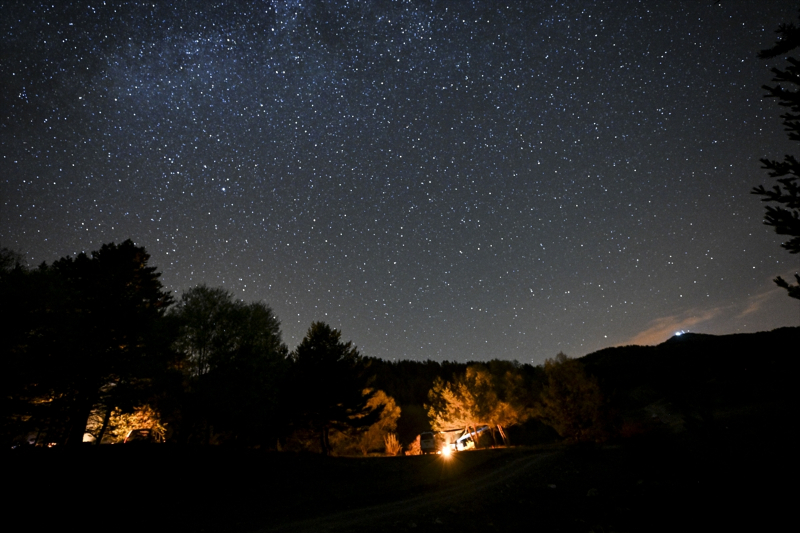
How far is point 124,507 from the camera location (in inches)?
510

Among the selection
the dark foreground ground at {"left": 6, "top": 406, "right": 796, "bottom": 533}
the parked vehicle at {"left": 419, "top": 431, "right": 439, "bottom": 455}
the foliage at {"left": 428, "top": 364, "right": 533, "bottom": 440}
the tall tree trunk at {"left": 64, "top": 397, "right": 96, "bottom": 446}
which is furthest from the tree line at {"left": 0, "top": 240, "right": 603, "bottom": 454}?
the foliage at {"left": 428, "top": 364, "right": 533, "bottom": 440}

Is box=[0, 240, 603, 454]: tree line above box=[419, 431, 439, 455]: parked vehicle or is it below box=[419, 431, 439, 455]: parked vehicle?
above

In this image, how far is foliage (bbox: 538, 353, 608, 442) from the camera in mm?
28081

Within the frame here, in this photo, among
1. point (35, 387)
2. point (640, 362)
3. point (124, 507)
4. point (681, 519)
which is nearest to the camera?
point (681, 519)

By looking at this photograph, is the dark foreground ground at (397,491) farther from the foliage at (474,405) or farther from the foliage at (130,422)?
the foliage at (474,405)

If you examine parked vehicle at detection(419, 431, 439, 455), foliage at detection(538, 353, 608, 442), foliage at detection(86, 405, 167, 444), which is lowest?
parked vehicle at detection(419, 431, 439, 455)

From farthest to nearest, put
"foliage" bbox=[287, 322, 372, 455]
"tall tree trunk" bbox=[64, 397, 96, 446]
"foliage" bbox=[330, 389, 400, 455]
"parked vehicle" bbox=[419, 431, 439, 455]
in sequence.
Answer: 1. "parked vehicle" bbox=[419, 431, 439, 455]
2. "foliage" bbox=[330, 389, 400, 455]
3. "foliage" bbox=[287, 322, 372, 455]
4. "tall tree trunk" bbox=[64, 397, 96, 446]

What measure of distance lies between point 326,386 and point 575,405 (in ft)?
66.9

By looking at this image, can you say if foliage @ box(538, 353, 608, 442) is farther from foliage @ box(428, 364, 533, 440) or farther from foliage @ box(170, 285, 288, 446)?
foliage @ box(170, 285, 288, 446)

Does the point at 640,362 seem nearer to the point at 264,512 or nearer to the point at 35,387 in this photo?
the point at 264,512

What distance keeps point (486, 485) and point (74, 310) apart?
1055 inches

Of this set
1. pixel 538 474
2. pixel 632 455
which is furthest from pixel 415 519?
pixel 632 455

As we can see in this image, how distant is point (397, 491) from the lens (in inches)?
664

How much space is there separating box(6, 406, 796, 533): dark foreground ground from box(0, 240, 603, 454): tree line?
4739mm
